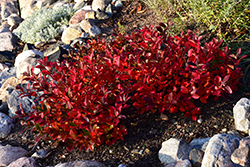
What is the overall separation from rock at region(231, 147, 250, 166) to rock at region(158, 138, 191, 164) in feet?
1.41

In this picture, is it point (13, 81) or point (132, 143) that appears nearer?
point (132, 143)

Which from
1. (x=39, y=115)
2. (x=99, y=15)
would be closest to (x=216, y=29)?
(x=99, y=15)

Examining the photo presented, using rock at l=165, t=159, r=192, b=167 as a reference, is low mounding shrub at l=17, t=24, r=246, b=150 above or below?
above

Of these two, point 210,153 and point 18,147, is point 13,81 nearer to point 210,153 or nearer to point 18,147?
point 18,147

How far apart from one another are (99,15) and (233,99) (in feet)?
11.0

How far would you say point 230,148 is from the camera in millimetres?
1806

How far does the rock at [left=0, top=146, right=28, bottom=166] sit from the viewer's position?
2475 millimetres

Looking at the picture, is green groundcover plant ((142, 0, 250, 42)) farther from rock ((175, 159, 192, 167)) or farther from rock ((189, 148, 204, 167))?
rock ((175, 159, 192, 167))

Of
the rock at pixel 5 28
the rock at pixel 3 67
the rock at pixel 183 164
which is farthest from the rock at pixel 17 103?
the rock at pixel 5 28

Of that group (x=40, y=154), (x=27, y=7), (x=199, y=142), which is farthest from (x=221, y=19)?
(x=27, y=7)

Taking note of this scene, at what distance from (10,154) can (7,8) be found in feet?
26.8

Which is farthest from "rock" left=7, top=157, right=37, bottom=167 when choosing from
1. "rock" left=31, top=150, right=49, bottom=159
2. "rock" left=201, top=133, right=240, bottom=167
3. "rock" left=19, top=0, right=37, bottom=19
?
"rock" left=19, top=0, right=37, bottom=19

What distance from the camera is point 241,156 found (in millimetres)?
1686

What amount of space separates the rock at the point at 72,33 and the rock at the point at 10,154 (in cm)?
271
